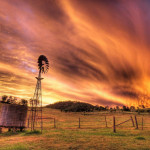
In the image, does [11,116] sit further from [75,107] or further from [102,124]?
[75,107]

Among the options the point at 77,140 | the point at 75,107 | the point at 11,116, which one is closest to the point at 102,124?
the point at 11,116

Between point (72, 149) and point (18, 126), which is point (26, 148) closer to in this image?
point (72, 149)

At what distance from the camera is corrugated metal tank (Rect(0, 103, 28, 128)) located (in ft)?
72.4

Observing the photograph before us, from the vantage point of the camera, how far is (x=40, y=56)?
22219 mm

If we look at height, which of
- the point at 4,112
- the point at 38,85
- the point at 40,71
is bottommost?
the point at 4,112

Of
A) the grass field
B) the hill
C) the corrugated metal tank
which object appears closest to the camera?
the grass field

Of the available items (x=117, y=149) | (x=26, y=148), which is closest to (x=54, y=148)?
(x=26, y=148)

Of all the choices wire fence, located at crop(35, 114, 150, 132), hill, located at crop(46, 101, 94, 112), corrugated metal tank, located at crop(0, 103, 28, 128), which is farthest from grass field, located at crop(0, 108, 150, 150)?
hill, located at crop(46, 101, 94, 112)

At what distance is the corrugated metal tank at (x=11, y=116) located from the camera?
2206 cm

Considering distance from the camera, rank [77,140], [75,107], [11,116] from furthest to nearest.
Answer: [75,107] → [11,116] → [77,140]

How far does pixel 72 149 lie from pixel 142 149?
4.90 m

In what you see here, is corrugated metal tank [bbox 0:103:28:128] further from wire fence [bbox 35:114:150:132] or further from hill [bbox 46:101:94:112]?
hill [bbox 46:101:94:112]

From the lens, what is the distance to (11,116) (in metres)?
22.3

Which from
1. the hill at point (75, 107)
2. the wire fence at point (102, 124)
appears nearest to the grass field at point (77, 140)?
the wire fence at point (102, 124)
